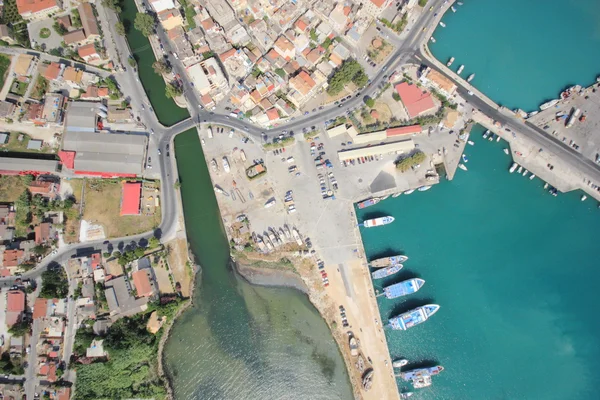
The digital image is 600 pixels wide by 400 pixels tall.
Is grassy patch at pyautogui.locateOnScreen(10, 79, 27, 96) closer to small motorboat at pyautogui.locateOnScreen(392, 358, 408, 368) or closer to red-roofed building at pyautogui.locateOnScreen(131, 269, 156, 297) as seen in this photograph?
red-roofed building at pyautogui.locateOnScreen(131, 269, 156, 297)

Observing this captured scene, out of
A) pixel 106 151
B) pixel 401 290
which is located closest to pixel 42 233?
pixel 106 151

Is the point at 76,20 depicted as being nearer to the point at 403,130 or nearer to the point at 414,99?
the point at 403,130

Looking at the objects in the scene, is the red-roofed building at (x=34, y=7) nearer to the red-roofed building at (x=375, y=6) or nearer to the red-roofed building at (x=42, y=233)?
the red-roofed building at (x=42, y=233)

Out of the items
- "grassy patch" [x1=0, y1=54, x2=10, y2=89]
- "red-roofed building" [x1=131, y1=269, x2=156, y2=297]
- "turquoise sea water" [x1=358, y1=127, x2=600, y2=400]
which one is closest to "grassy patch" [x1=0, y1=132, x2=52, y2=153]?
"grassy patch" [x1=0, y1=54, x2=10, y2=89]

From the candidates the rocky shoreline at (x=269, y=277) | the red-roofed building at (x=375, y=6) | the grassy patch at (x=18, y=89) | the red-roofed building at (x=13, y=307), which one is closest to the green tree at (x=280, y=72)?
the red-roofed building at (x=375, y=6)

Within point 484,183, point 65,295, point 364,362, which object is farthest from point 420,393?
point 65,295
